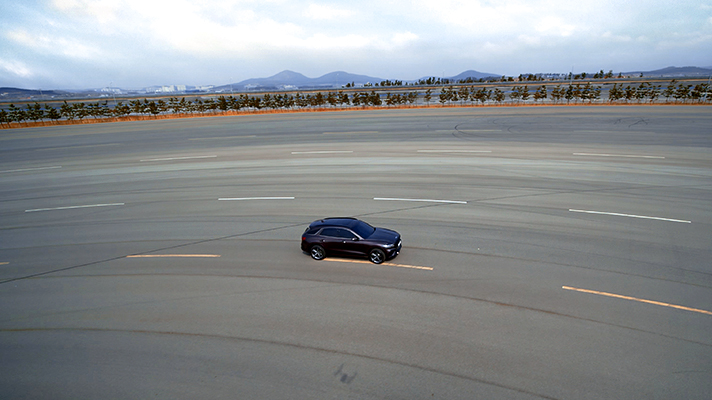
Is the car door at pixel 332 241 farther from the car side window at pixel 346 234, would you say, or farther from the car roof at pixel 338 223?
the car roof at pixel 338 223

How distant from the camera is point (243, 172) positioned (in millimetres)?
25922

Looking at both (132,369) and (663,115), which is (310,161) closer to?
(132,369)

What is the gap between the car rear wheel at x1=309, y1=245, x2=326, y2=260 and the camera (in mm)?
12766

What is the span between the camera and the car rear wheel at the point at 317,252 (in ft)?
41.9

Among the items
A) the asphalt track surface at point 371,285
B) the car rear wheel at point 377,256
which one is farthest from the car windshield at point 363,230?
the asphalt track surface at point 371,285

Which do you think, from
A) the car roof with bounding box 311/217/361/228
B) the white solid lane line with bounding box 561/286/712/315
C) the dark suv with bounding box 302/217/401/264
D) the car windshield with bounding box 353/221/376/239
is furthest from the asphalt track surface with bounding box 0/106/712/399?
the car roof with bounding box 311/217/361/228

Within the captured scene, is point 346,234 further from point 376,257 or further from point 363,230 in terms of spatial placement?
point 376,257

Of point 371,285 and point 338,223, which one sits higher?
point 338,223

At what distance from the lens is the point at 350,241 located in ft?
40.9

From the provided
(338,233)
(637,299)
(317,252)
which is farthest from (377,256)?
(637,299)

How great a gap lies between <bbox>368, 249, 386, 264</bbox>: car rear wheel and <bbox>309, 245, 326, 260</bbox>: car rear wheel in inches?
70.6

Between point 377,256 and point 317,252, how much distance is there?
2308mm

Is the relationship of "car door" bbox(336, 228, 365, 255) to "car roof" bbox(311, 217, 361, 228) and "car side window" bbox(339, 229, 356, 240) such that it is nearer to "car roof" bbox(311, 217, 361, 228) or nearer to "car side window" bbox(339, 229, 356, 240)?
"car side window" bbox(339, 229, 356, 240)

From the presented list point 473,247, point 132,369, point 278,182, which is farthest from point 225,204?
point 473,247
